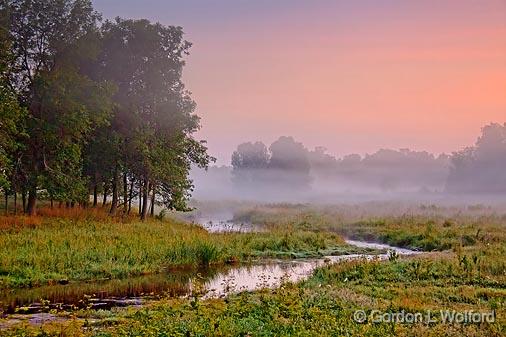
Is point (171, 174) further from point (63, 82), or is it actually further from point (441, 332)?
point (441, 332)

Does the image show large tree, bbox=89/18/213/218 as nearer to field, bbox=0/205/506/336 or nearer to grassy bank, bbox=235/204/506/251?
field, bbox=0/205/506/336

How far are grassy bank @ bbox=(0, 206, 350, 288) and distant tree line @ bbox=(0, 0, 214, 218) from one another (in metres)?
3.70

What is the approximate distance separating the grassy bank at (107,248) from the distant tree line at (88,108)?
12.2 ft

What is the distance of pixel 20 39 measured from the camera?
36.8 m

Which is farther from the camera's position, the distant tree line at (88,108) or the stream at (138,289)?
the distant tree line at (88,108)

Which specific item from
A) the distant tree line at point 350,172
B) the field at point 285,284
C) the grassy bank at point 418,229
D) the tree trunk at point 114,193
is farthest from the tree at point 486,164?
the tree trunk at point 114,193

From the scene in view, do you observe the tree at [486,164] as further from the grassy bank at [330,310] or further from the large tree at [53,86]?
the grassy bank at [330,310]

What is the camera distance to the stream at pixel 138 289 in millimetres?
17297

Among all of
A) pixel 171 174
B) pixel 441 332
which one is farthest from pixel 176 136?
pixel 441 332

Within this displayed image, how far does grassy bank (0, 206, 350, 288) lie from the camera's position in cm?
2372

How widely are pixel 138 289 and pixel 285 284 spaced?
281 inches

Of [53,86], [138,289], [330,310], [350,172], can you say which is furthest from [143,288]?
[350,172]

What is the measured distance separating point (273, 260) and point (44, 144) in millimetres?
18687

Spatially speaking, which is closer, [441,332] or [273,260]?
[441,332]
